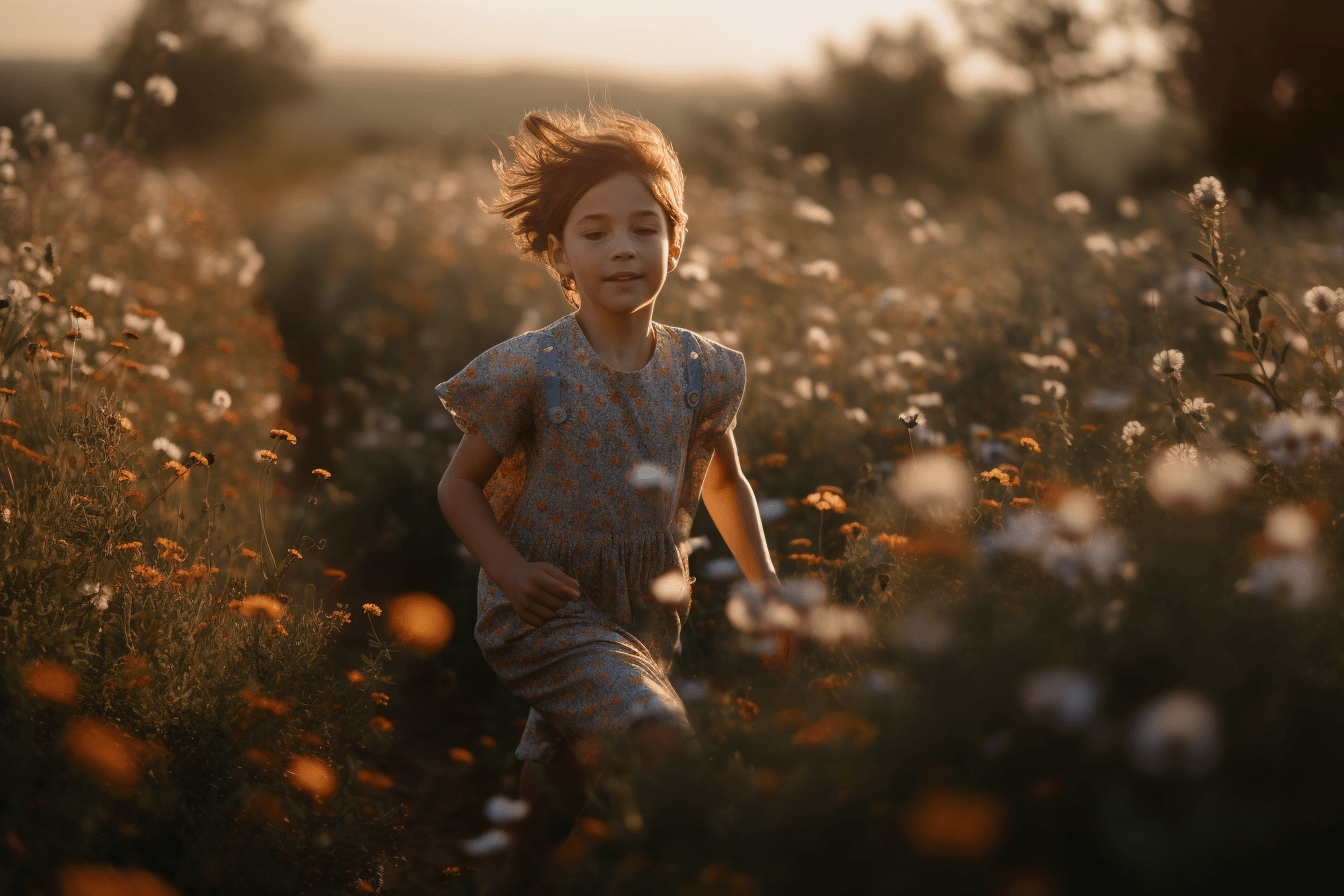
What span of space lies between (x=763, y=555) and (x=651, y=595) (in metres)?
0.36

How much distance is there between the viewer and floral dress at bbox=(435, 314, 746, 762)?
254cm

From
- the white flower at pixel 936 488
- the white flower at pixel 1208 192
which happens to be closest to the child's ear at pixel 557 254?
the white flower at pixel 936 488

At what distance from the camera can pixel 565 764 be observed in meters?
2.63

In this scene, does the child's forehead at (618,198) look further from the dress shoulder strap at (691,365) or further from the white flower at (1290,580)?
the white flower at (1290,580)

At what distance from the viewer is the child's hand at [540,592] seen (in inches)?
92.7

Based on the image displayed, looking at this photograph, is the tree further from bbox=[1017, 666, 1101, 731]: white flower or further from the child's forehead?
bbox=[1017, 666, 1101, 731]: white flower

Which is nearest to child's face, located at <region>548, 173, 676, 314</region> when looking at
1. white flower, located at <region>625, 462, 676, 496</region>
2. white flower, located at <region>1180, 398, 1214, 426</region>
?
white flower, located at <region>625, 462, 676, 496</region>

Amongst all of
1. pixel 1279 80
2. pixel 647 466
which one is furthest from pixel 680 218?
pixel 1279 80

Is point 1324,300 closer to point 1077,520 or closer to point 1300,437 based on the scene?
point 1300,437

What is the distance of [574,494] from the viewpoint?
8.64ft

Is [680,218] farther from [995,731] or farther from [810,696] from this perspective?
[995,731]

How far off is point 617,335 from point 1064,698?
5.56ft

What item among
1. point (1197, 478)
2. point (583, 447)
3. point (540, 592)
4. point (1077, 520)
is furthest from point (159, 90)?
→ point (1197, 478)

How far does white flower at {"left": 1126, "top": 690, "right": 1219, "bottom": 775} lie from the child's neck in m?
1.72
